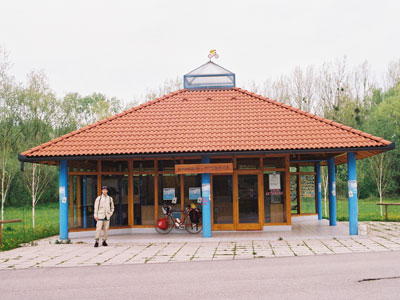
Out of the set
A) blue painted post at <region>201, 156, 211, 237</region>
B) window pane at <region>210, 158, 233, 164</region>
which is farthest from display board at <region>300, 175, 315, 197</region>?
blue painted post at <region>201, 156, 211, 237</region>

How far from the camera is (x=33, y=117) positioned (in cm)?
2508

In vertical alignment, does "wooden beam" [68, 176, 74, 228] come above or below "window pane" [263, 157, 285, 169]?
below

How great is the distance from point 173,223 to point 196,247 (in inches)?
141

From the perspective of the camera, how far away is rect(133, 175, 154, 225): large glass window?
17312mm

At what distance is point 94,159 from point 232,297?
9.86 meters

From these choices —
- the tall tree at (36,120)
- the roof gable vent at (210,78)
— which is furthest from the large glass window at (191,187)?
the tall tree at (36,120)

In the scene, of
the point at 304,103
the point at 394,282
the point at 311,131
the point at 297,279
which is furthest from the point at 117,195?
the point at 304,103

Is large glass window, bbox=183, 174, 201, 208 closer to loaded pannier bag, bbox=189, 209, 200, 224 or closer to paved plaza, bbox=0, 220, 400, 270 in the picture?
loaded pannier bag, bbox=189, 209, 200, 224

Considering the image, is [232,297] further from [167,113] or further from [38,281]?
[167,113]

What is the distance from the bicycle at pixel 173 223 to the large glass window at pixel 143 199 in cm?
48

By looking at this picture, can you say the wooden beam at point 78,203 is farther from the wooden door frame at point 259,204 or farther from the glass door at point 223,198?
the wooden door frame at point 259,204

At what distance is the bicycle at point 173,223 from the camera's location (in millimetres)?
16781

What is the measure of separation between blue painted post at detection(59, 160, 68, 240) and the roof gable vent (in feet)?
21.9

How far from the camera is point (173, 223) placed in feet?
56.0
